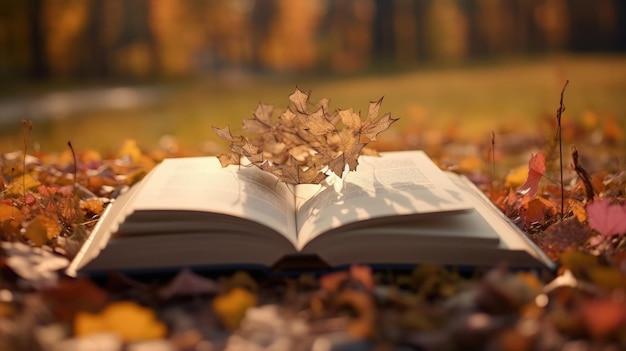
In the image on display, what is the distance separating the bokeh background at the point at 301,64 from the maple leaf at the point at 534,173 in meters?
1.70

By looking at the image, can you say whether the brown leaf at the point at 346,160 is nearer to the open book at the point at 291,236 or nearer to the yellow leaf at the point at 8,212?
the open book at the point at 291,236

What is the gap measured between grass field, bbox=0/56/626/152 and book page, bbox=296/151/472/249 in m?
1.87

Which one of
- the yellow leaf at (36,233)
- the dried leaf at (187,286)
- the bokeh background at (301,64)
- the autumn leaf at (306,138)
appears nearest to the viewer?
the dried leaf at (187,286)

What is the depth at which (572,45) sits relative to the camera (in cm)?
1752

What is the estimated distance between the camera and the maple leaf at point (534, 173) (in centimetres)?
172

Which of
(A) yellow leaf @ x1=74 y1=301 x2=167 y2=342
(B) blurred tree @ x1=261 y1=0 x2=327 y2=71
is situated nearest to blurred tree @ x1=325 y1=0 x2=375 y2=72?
(B) blurred tree @ x1=261 y1=0 x2=327 y2=71

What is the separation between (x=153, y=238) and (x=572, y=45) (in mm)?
17599

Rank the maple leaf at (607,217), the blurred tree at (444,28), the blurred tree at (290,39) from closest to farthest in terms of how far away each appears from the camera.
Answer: the maple leaf at (607,217)
the blurred tree at (444,28)
the blurred tree at (290,39)

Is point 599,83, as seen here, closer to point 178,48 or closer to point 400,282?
point 400,282

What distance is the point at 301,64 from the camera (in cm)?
1714

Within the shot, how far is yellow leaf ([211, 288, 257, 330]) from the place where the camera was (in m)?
1.19

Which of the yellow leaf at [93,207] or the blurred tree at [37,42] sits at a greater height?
the yellow leaf at [93,207]

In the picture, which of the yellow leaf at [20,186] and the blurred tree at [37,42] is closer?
the yellow leaf at [20,186]

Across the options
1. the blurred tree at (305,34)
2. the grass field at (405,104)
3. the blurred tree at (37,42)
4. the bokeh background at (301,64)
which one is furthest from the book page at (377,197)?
the blurred tree at (305,34)
